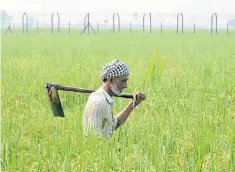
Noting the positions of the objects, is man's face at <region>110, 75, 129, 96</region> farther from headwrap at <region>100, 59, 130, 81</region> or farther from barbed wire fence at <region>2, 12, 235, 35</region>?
barbed wire fence at <region>2, 12, 235, 35</region>

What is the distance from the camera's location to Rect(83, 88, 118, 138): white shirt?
3422mm

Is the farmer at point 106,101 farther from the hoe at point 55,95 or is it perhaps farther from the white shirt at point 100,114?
the hoe at point 55,95

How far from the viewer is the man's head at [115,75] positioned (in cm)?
347

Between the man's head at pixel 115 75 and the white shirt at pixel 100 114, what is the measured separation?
0.23 feet

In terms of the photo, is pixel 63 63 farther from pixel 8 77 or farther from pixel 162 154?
pixel 162 154

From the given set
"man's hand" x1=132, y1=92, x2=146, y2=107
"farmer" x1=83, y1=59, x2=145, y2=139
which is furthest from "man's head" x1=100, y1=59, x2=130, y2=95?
"man's hand" x1=132, y1=92, x2=146, y2=107

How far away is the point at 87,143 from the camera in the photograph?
10.3ft

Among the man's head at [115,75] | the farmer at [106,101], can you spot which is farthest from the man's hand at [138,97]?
the man's head at [115,75]

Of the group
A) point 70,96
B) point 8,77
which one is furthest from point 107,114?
point 8,77

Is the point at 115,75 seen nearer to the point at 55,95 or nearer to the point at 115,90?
the point at 115,90

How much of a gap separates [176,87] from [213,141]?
3206 millimetres

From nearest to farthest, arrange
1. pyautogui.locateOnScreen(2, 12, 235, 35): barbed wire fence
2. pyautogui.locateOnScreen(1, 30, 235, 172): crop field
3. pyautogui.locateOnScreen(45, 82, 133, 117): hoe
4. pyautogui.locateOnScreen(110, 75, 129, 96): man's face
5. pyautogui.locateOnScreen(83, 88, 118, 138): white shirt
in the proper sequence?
pyautogui.locateOnScreen(1, 30, 235, 172): crop field → pyautogui.locateOnScreen(83, 88, 118, 138): white shirt → pyautogui.locateOnScreen(110, 75, 129, 96): man's face → pyautogui.locateOnScreen(45, 82, 133, 117): hoe → pyautogui.locateOnScreen(2, 12, 235, 35): barbed wire fence

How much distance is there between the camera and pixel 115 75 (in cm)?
348

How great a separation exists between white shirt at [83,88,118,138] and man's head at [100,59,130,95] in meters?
0.07
